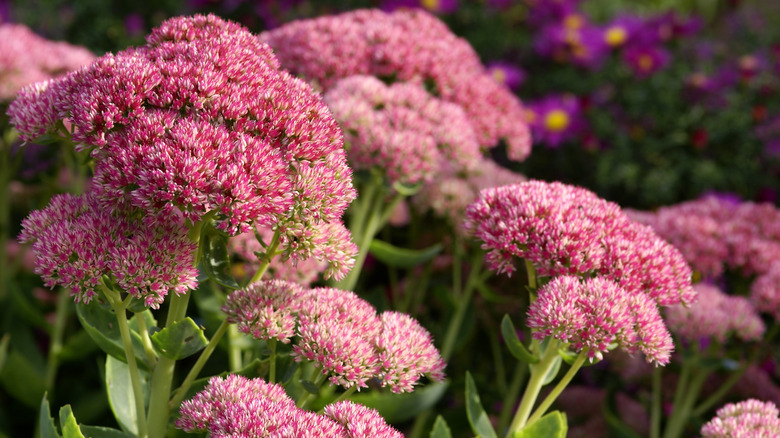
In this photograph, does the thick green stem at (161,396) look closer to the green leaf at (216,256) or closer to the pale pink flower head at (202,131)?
the green leaf at (216,256)

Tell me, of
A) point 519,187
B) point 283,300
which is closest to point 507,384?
point 519,187

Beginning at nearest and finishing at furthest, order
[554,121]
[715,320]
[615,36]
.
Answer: [715,320]
[554,121]
[615,36]

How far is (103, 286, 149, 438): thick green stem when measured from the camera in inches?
41.9

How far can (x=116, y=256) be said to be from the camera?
990mm

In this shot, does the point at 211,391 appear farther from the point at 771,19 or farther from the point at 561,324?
the point at 771,19

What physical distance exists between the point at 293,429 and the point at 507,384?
141 centimetres

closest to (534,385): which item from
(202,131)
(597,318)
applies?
(597,318)

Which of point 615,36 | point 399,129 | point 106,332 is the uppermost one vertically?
→ point 615,36

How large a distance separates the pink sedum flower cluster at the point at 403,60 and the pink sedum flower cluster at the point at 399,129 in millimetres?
65

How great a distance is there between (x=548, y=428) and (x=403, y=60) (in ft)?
3.43

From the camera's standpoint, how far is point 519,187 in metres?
1.32

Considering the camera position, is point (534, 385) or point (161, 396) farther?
point (534, 385)

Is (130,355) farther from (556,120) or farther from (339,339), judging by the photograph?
(556,120)

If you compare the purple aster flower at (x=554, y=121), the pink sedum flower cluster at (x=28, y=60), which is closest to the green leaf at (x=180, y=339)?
the pink sedum flower cluster at (x=28, y=60)
